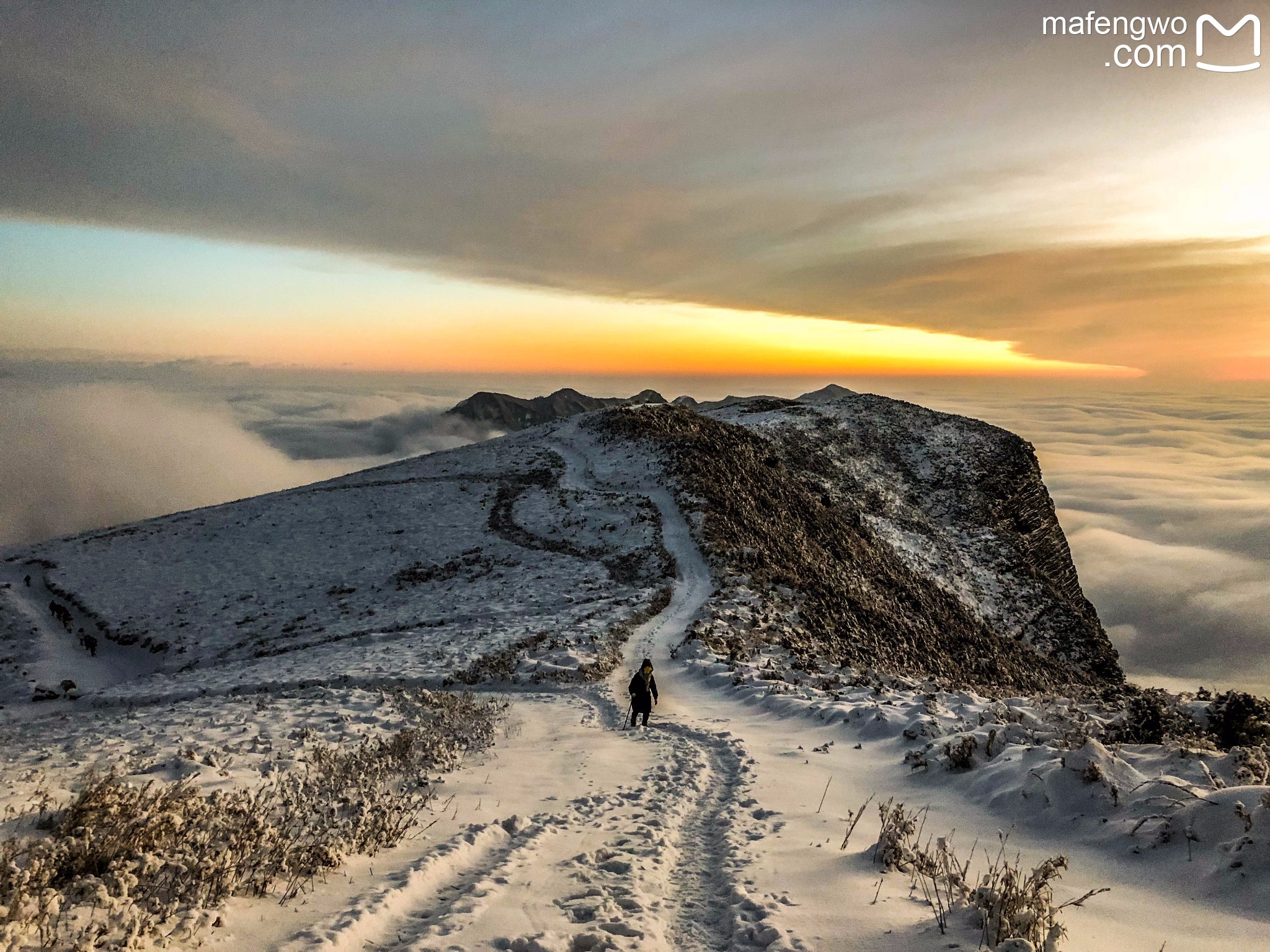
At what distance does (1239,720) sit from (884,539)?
129 feet

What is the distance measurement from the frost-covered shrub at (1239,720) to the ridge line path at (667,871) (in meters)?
4.56

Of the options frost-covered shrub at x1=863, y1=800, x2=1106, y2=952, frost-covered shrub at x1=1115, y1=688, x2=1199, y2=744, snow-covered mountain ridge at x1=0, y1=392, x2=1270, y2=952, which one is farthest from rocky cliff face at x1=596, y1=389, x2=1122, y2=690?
frost-covered shrub at x1=863, y1=800, x2=1106, y2=952

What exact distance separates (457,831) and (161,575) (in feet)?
124

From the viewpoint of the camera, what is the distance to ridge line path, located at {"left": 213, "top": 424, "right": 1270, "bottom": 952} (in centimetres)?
524

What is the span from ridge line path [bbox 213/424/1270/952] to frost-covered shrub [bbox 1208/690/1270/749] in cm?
456

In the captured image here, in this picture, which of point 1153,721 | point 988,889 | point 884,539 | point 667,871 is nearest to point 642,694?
point 667,871

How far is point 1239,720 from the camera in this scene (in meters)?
9.95

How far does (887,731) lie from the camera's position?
41.9 ft

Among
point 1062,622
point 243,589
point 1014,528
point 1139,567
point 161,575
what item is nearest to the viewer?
point 243,589

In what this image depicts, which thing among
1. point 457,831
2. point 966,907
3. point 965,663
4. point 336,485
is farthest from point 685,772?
point 336,485

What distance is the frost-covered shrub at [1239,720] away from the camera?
9.59 meters

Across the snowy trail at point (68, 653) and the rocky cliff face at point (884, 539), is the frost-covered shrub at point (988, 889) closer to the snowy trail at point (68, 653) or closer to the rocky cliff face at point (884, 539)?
the rocky cliff face at point (884, 539)

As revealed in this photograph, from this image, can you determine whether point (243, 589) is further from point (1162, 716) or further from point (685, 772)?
point (1162, 716)

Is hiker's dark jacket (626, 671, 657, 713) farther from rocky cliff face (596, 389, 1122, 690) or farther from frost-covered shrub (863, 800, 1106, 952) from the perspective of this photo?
rocky cliff face (596, 389, 1122, 690)
